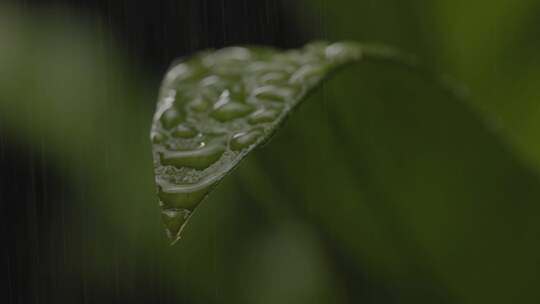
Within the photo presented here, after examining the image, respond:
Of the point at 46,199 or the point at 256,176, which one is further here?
the point at 46,199

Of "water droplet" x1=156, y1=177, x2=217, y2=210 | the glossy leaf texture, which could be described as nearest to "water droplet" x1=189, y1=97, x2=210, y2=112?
the glossy leaf texture

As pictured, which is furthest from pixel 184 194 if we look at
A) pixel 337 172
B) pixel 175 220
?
pixel 337 172

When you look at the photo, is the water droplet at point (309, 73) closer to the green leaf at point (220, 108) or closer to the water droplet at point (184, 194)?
the green leaf at point (220, 108)

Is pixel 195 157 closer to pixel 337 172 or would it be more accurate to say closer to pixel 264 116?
pixel 264 116

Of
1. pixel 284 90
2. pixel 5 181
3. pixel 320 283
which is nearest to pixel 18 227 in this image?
pixel 5 181

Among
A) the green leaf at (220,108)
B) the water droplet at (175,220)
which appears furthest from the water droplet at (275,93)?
the water droplet at (175,220)

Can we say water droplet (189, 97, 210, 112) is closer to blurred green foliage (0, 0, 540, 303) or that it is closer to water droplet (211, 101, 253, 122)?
water droplet (211, 101, 253, 122)

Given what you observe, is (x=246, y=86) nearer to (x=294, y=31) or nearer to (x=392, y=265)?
(x=392, y=265)
